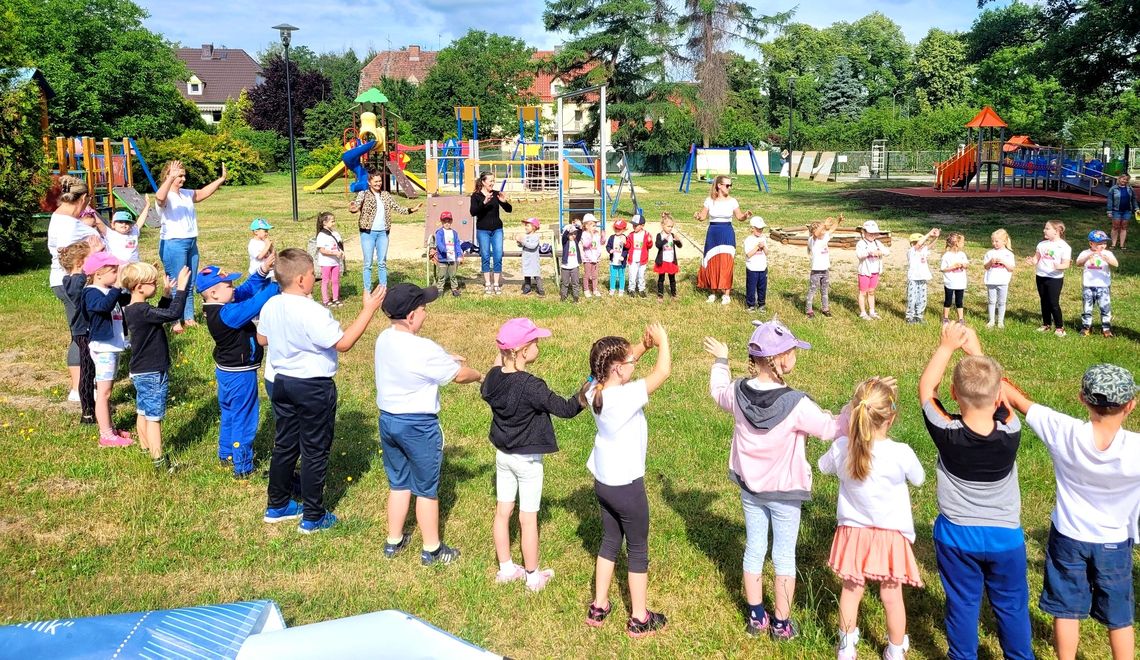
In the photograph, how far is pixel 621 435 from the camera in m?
4.58

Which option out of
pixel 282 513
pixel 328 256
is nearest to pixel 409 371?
pixel 282 513

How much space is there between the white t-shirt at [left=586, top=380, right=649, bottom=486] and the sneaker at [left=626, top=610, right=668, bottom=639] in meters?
0.76


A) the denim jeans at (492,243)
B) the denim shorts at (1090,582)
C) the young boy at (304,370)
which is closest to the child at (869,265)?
the denim jeans at (492,243)

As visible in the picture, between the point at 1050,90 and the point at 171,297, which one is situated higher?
the point at 1050,90

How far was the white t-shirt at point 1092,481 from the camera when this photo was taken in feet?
12.9

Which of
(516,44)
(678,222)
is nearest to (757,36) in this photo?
(516,44)

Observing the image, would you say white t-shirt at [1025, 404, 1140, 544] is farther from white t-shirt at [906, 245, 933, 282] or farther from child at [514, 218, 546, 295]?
child at [514, 218, 546, 295]

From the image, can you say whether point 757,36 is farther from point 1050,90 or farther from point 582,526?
point 582,526

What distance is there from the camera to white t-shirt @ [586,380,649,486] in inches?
178

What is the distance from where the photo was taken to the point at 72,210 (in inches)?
378

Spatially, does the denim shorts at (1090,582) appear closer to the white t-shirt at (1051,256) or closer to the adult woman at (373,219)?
the white t-shirt at (1051,256)

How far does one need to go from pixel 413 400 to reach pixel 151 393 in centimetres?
284

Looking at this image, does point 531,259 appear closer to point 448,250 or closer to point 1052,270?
point 448,250

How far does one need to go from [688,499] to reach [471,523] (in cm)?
156
